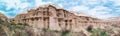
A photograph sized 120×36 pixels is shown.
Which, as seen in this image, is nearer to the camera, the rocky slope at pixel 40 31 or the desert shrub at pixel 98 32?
the rocky slope at pixel 40 31

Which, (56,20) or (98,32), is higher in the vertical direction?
(56,20)

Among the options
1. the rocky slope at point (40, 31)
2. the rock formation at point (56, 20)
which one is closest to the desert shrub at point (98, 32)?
the rocky slope at point (40, 31)

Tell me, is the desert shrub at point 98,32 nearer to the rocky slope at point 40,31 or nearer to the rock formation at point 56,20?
the rocky slope at point 40,31

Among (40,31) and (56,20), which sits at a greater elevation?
(56,20)

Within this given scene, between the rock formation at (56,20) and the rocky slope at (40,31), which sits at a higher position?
the rock formation at (56,20)

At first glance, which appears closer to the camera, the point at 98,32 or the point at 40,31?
the point at 40,31

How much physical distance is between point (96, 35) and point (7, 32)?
2.68m

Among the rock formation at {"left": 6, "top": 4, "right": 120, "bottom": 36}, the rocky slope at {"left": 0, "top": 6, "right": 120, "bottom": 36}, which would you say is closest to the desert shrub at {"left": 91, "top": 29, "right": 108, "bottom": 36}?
the rocky slope at {"left": 0, "top": 6, "right": 120, "bottom": 36}

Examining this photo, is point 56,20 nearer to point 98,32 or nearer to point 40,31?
point 40,31

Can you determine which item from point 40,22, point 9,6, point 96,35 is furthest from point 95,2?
point 9,6

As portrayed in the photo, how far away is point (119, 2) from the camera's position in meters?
10.0

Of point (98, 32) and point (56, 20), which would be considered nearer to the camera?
point (56, 20)

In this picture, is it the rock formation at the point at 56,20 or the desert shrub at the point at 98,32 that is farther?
the desert shrub at the point at 98,32

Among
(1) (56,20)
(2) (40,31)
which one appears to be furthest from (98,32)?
(2) (40,31)
